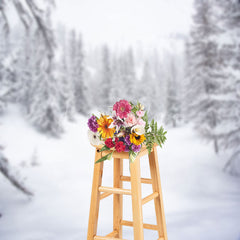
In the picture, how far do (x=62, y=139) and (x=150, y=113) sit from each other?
291 cm

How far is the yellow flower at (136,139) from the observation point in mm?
1909

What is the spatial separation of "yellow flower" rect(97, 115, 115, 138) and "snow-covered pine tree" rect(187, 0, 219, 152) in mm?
3240

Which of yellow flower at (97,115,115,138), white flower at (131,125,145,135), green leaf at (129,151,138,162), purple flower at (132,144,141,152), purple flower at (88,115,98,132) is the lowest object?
green leaf at (129,151,138,162)

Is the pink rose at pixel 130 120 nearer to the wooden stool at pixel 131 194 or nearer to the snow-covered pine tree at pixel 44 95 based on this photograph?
the wooden stool at pixel 131 194

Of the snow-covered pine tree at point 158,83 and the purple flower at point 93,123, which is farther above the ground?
the snow-covered pine tree at point 158,83

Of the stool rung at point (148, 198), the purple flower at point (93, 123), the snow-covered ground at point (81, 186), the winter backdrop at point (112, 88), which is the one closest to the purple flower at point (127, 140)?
the purple flower at point (93, 123)

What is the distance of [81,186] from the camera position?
14.9ft

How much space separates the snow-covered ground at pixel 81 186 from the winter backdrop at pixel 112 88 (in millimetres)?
15

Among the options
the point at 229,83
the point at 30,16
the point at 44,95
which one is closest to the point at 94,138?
the point at 44,95

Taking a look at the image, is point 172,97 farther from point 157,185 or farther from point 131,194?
point 131,194

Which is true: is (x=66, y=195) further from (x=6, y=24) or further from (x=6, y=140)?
(x=6, y=24)

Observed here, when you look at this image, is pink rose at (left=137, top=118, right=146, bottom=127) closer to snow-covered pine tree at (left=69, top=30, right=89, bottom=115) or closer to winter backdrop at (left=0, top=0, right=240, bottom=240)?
winter backdrop at (left=0, top=0, right=240, bottom=240)

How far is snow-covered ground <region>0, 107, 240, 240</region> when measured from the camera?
3.78 meters

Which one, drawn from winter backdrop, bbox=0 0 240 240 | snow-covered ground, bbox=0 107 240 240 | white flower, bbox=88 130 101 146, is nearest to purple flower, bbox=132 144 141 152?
white flower, bbox=88 130 101 146
